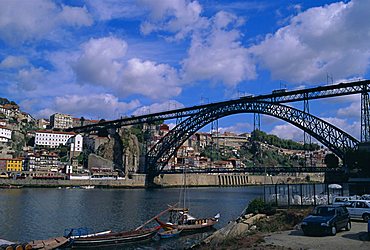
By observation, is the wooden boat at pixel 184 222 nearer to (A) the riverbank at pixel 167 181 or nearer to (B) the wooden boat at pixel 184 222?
(B) the wooden boat at pixel 184 222

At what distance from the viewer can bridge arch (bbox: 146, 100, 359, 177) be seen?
53.8 meters

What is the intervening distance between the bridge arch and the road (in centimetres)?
4123

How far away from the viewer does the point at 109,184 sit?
8100 cm

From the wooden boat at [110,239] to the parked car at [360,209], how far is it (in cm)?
1149

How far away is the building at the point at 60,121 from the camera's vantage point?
130m

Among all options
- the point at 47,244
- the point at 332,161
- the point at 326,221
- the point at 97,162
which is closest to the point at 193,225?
the point at 47,244

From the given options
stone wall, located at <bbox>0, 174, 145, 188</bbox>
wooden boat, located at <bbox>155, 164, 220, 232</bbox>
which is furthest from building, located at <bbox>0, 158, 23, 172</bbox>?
wooden boat, located at <bbox>155, 164, 220, 232</bbox>

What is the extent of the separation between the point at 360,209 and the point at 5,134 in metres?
99.4

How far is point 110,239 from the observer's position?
66.9ft

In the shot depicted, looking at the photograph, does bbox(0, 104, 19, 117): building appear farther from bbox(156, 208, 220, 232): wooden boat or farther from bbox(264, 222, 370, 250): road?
bbox(264, 222, 370, 250): road

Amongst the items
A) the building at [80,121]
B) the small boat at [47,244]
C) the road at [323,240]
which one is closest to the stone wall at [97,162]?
the building at [80,121]

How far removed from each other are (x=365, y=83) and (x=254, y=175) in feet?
282

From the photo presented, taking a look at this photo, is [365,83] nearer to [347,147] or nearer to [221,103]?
[347,147]

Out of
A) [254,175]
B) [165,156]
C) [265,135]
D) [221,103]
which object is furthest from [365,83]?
[265,135]
